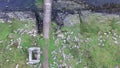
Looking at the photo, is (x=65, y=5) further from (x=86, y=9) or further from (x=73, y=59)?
(x=73, y=59)

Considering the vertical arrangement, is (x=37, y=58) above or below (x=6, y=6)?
below

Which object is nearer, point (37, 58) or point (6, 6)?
point (37, 58)

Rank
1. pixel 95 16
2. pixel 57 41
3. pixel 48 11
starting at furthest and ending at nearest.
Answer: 1. pixel 95 16
2. pixel 57 41
3. pixel 48 11

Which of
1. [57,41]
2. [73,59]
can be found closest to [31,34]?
[57,41]

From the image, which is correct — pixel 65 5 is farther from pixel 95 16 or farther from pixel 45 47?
pixel 45 47

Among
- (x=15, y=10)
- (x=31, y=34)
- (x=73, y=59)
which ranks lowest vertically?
(x=73, y=59)

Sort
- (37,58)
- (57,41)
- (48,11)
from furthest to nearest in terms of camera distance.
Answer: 1. (57,41)
2. (37,58)
3. (48,11)

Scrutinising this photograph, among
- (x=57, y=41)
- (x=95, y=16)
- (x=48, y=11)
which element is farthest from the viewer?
(x=95, y=16)

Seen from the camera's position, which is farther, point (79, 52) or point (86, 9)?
point (86, 9)

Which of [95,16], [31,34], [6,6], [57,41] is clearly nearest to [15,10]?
Answer: [6,6]
